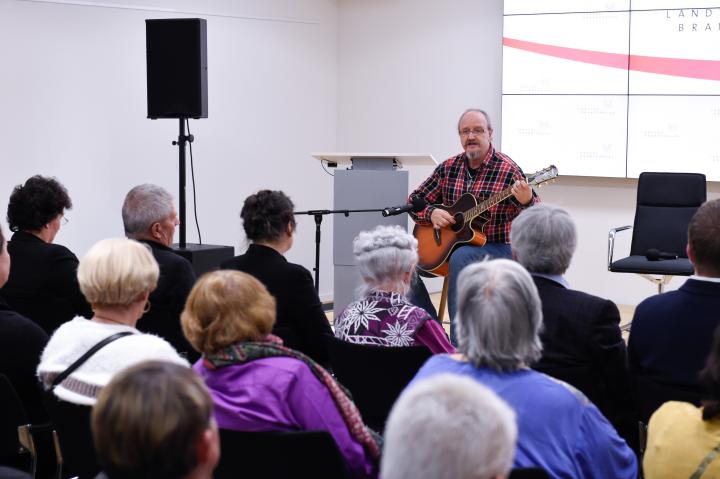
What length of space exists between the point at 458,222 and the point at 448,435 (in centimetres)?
422

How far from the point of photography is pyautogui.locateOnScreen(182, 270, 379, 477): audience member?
84.5 inches

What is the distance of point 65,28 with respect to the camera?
238 inches

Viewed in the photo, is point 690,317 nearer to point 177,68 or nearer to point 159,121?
point 177,68

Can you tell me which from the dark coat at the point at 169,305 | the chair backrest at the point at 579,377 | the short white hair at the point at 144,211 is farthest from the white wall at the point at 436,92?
the chair backrest at the point at 579,377

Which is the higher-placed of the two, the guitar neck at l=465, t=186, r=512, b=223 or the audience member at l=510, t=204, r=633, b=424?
the guitar neck at l=465, t=186, r=512, b=223

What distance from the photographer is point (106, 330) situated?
2.34m

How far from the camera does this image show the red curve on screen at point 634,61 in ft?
21.1

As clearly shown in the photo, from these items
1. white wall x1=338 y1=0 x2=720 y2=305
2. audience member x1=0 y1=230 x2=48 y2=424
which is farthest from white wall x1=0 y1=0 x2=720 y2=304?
audience member x1=0 y1=230 x2=48 y2=424

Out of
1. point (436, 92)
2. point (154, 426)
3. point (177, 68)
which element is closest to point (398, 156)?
point (177, 68)

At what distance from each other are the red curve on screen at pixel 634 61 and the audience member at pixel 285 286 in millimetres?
4043

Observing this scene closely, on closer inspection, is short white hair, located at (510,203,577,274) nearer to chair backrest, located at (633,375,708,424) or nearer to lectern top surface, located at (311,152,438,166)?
chair backrest, located at (633,375,708,424)

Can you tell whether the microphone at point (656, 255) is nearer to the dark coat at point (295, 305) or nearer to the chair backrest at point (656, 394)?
the dark coat at point (295, 305)

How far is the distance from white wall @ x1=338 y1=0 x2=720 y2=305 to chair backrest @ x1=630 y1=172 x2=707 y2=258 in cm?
85

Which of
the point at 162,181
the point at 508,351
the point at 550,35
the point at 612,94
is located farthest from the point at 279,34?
the point at 508,351
